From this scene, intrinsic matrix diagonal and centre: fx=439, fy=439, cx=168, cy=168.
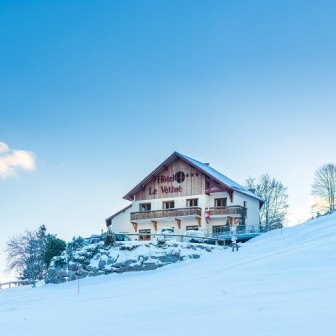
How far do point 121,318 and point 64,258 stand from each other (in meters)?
19.1

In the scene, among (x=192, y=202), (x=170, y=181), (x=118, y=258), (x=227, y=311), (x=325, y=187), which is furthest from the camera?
(x=325, y=187)

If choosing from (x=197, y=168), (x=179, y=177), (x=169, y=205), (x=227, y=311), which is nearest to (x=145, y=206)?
(x=169, y=205)

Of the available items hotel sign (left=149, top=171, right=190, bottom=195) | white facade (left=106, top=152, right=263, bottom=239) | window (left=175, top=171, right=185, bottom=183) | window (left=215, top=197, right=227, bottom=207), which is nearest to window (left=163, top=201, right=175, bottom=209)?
white facade (left=106, top=152, right=263, bottom=239)

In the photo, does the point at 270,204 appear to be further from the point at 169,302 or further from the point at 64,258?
the point at 169,302

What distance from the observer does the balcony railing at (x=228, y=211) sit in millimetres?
39906

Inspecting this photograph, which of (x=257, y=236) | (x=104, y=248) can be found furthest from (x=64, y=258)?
(x=257, y=236)

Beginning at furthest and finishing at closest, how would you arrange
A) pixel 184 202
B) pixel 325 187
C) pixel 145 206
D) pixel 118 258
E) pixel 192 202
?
pixel 325 187 < pixel 145 206 < pixel 184 202 < pixel 192 202 < pixel 118 258

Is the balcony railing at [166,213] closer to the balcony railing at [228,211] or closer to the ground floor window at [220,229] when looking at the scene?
the balcony railing at [228,211]

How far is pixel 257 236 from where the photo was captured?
3431 centimetres

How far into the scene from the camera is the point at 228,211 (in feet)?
132

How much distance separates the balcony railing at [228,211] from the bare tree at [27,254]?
18.2 meters

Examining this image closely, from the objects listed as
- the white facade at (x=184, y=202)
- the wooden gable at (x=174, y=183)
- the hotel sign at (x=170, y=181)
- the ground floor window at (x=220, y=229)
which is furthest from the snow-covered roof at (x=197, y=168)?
the ground floor window at (x=220, y=229)

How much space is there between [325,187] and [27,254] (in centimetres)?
3606

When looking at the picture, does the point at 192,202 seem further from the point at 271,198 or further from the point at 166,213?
the point at 271,198
